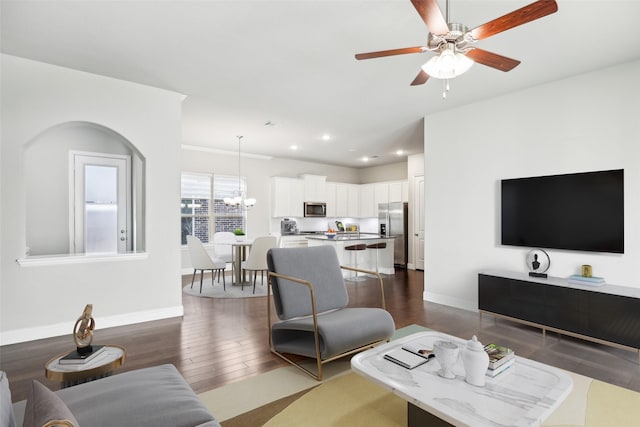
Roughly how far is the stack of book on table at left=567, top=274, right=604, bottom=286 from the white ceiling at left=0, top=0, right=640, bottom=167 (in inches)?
85.7

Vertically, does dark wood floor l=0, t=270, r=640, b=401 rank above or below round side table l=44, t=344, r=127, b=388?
below

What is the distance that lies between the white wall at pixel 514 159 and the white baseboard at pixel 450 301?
0.04ft

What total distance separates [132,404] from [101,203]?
4.11 metres

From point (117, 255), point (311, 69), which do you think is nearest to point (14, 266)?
point (117, 255)

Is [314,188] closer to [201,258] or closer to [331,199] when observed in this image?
[331,199]

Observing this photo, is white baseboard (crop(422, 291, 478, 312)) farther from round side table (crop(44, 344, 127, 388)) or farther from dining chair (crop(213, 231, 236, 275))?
round side table (crop(44, 344, 127, 388))

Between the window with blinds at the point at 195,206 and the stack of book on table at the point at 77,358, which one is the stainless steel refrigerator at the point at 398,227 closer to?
the window with blinds at the point at 195,206

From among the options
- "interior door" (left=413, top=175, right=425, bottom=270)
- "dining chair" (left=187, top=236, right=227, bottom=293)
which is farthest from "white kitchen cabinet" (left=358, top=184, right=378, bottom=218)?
"dining chair" (left=187, top=236, right=227, bottom=293)

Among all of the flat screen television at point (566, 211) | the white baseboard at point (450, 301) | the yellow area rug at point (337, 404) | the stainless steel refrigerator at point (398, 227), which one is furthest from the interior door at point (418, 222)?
the yellow area rug at point (337, 404)

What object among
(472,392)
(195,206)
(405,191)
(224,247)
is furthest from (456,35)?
(405,191)

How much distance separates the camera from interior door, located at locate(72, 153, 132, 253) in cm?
461

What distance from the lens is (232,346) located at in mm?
3297

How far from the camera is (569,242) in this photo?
3709mm

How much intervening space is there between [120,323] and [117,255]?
78 cm
